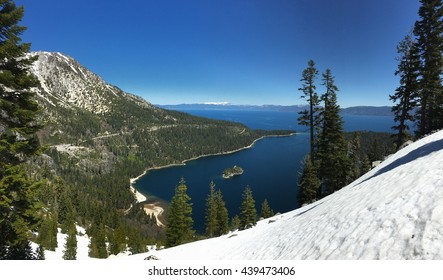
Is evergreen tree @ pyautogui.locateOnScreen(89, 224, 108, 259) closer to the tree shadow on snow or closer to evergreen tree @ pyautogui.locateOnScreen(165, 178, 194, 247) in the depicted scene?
evergreen tree @ pyautogui.locateOnScreen(165, 178, 194, 247)

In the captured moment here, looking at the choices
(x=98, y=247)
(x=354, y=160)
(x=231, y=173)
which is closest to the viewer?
(x=354, y=160)

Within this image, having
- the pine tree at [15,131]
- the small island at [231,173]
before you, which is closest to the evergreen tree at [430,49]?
the pine tree at [15,131]

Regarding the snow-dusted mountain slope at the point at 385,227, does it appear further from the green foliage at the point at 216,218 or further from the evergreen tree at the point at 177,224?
the green foliage at the point at 216,218

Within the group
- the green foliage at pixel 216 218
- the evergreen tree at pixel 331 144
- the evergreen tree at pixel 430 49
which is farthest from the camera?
the green foliage at pixel 216 218

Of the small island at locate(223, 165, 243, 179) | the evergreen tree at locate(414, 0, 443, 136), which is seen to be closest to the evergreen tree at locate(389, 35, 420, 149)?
the evergreen tree at locate(414, 0, 443, 136)

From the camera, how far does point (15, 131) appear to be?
42.3ft

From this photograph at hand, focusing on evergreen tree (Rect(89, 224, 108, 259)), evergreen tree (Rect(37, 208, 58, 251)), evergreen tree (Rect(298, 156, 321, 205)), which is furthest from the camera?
evergreen tree (Rect(89, 224, 108, 259))

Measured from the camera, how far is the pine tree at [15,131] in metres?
12.4

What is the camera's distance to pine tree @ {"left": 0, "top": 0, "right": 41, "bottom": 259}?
12359 millimetres

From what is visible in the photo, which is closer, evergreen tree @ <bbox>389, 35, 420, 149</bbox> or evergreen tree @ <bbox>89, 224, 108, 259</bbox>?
evergreen tree @ <bbox>389, 35, 420, 149</bbox>

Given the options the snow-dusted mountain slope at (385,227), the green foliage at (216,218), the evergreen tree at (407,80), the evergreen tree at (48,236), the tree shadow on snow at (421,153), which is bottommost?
the evergreen tree at (48,236)

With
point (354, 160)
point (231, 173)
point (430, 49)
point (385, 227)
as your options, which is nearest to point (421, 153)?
point (385, 227)

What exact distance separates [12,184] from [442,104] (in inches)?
1621

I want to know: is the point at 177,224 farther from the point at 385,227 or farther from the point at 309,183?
the point at 385,227
